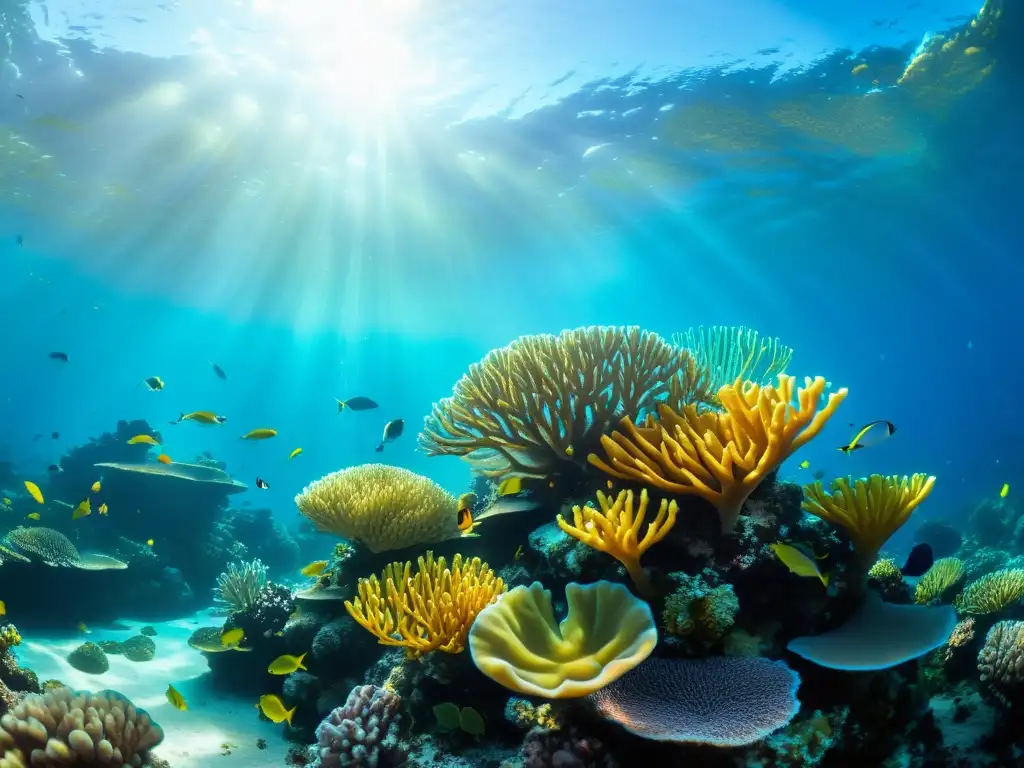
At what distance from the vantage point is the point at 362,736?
368 centimetres

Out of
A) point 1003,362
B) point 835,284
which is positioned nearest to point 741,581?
point 835,284

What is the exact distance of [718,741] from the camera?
269 centimetres

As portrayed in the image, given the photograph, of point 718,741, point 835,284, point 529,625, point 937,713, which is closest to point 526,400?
point 529,625

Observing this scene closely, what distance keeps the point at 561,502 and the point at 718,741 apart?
110 inches

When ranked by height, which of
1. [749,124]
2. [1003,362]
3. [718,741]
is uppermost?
[1003,362]

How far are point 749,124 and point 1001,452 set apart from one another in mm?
37081

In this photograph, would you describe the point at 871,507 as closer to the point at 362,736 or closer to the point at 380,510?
the point at 362,736

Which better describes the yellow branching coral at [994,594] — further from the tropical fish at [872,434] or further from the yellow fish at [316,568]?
the yellow fish at [316,568]

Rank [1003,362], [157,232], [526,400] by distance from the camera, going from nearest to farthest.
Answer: [526,400] → [157,232] → [1003,362]

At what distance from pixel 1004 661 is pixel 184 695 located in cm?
808

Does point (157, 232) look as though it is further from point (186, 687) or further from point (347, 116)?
point (186, 687)

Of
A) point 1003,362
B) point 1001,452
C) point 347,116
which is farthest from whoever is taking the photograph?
point 1003,362

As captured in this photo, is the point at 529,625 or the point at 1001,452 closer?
the point at 529,625

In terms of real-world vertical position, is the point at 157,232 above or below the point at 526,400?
above
